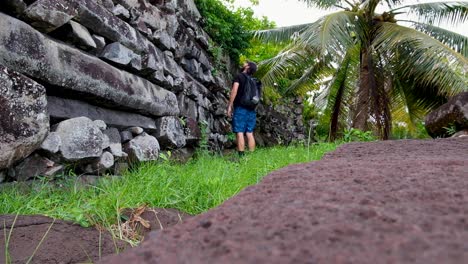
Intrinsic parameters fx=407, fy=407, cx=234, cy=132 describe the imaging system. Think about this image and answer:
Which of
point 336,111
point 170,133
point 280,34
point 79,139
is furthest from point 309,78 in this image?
point 79,139

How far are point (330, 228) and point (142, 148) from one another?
2.92 metres

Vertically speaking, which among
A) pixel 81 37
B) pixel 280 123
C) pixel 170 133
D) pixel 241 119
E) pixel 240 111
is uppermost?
pixel 81 37

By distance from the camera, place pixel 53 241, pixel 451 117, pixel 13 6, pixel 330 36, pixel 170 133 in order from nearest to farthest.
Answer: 1. pixel 53 241
2. pixel 13 6
3. pixel 170 133
4. pixel 451 117
5. pixel 330 36

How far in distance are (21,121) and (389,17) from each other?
9.14m

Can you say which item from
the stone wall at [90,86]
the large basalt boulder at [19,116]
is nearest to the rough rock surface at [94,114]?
the stone wall at [90,86]

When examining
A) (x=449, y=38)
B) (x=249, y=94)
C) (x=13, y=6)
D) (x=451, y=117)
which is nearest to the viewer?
(x=13, y=6)

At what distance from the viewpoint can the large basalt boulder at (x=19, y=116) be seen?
6.78 ft

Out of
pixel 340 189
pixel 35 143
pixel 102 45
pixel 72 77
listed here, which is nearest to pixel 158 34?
pixel 102 45

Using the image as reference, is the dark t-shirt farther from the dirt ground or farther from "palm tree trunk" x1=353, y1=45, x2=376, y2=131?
the dirt ground

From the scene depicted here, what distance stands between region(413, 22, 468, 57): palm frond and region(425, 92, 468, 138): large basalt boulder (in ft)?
9.55

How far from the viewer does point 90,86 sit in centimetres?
276

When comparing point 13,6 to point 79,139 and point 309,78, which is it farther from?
point 309,78

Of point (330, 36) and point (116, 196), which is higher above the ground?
point (330, 36)

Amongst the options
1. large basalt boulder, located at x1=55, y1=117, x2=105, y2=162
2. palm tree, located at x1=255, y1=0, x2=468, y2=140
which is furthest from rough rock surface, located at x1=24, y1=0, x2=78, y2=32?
palm tree, located at x1=255, y1=0, x2=468, y2=140
